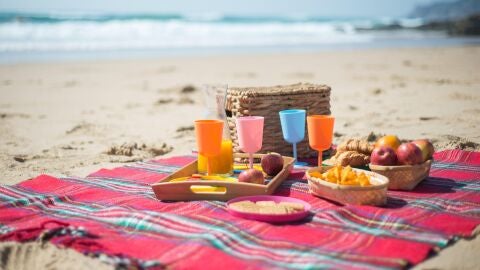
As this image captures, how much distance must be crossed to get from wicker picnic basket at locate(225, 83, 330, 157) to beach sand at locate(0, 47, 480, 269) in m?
0.90

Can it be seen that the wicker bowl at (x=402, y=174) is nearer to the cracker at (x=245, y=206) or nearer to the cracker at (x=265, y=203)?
the cracker at (x=265, y=203)

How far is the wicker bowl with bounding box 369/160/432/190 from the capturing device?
115 inches

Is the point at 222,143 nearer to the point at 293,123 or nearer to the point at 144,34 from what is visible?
the point at 293,123

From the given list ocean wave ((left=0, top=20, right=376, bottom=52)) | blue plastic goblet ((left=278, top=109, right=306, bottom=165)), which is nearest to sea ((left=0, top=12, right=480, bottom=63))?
ocean wave ((left=0, top=20, right=376, bottom=52))

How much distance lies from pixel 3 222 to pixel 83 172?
1298 millimetres

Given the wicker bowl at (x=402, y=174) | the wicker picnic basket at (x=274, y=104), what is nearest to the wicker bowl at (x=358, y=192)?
the wicker bowl at (x=402, y=174)

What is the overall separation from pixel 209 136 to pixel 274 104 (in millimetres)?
957

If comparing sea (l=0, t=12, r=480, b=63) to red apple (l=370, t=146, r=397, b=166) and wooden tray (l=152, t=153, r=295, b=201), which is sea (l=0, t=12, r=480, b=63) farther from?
red apple (l=370, t=146, r=397, b=166)

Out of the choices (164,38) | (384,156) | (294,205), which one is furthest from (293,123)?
(164,38)

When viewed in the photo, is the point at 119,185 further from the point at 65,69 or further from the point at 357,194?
the point at 65,69

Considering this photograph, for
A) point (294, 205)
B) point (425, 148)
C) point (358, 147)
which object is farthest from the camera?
point (358, 147)

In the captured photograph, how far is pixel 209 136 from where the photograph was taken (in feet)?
9.63

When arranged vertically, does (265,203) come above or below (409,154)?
below

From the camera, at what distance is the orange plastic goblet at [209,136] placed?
290 cm
